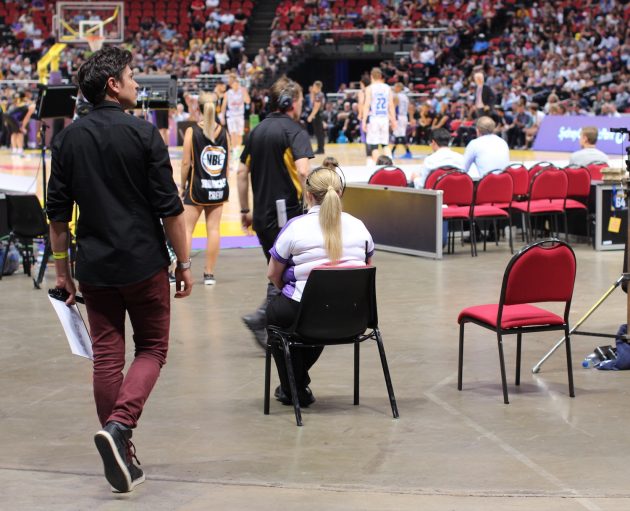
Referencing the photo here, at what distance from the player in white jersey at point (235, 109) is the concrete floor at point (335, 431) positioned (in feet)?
47.1

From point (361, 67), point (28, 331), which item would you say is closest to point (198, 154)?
point (28, 331)

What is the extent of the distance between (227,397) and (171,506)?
1828 millimetres

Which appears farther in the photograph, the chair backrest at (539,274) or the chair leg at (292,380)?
the chair backrest at (539,274)

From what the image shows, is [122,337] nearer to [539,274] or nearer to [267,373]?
[267,373]

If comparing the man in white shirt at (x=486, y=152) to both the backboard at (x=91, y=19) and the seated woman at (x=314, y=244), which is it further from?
the backboard at (x=91, y=19)

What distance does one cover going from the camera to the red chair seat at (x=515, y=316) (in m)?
6.04

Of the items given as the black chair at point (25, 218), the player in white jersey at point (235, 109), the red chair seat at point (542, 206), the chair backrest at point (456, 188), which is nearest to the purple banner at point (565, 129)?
the player in white jersey at point (235, 109)

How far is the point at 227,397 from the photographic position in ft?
20.4

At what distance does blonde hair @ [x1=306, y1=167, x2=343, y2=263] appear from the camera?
5582 millimetres

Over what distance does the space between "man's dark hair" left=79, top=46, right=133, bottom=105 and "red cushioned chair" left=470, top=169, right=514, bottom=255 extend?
7575 millimetres

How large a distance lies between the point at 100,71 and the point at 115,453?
60.7 inches

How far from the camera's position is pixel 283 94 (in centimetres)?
727

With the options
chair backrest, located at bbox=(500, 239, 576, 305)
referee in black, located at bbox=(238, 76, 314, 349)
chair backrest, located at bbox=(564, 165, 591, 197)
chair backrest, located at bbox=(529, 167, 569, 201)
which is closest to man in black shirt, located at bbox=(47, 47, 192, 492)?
chair backrest, located at bbox=(500, 239, 576, 305)

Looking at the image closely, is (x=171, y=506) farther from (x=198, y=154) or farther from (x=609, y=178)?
(x=609, y=178)
